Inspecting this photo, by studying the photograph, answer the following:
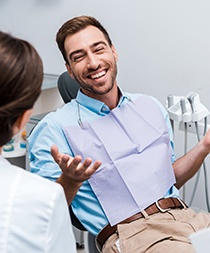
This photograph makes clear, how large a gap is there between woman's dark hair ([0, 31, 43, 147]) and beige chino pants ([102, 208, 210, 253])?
2.18 feet

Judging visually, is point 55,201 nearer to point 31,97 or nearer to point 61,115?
point 31,97

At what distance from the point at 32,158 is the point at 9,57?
0.76 m

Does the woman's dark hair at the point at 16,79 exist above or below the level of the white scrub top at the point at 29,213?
above

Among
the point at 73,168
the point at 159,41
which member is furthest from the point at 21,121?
the point at 159,41

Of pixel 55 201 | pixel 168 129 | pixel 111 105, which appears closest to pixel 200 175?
pixel 168 129

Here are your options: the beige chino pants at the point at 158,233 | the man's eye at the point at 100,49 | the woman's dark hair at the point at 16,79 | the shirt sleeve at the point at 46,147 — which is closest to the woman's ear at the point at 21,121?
the woman's dark hair at the point at 16,79

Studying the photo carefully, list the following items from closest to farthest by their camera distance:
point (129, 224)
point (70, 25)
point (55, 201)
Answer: point (55, 201)
point (129, 224)
point (70, 25)

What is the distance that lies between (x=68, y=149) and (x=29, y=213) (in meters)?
0.70

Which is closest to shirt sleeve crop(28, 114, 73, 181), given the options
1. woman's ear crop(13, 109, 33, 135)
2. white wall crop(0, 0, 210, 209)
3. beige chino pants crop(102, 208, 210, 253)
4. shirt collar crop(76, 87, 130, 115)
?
→ shirt collar crop(76, 87, 130, 115)

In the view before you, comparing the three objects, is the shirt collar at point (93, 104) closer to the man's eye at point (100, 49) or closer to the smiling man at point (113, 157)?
the smiling man at point (113, 157)

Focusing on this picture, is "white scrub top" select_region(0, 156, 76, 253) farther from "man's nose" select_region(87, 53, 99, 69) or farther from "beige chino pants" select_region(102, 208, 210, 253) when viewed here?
"man's nose" select_region(87, 53, 99, 69)

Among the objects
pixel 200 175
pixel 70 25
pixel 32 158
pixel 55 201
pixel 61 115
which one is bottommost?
pixel 200 175

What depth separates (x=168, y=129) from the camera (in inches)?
68.9

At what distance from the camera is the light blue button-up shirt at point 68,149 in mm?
1491
